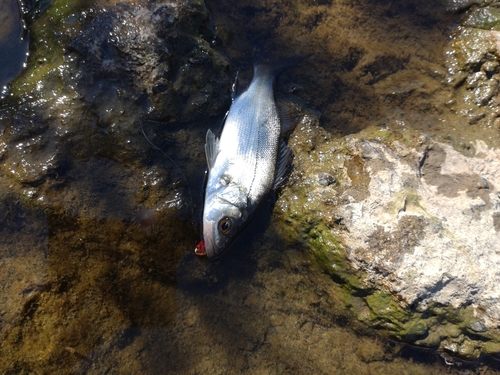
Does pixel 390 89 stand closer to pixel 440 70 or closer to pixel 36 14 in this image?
pixel 440 70

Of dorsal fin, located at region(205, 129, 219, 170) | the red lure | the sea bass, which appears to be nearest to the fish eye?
the sea bass

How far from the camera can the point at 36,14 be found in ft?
11.0

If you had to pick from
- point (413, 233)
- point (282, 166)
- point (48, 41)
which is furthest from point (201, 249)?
point (48, 41)

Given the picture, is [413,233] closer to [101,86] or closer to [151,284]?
[151,284]

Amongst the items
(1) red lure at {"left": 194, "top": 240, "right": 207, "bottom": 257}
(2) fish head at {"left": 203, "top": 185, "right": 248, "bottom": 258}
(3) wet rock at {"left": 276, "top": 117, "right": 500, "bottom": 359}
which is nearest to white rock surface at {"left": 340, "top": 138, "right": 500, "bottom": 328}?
(3) wet rock at {"left": 276, "top": 117, "right": 500, "bottom": 359}

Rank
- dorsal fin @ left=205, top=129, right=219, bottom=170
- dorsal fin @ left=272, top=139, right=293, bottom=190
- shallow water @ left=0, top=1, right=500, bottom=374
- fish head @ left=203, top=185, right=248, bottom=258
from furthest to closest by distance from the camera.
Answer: dorsal fin @ left=272, top=139, right=293, bottom=190 < dorsal fin @ left=205, top=129, right=219, bottom=170 < fish head @ left=203, top=185, right=248, bottom=258 < shallow water @ left=0, top=1, right=500, bottom=374

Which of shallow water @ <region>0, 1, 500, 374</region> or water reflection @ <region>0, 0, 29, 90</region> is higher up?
water reflection @ <region>0, 0, 29, 90</region>

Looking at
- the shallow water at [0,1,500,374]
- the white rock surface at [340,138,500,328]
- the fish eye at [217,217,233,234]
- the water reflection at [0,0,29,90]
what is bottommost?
the shallow water at [0,1,500,374]

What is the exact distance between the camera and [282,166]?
3.22 metres

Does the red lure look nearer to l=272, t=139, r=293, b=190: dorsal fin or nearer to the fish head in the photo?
the fish head

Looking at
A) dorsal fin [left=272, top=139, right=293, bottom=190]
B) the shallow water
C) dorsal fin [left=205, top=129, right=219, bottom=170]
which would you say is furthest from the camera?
dorsal fin [left=272, top=139, right=293, bottom=190]

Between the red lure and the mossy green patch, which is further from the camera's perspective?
the mossy green patch

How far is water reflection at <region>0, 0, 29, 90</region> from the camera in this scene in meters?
3.20

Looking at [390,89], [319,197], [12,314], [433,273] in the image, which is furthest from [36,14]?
[433,273]
